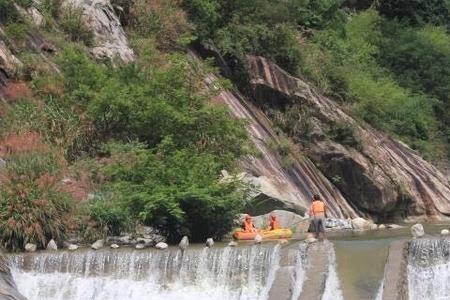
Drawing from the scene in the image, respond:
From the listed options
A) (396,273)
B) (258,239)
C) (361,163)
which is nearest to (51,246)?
(258,239)

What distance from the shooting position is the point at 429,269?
17.5 meters

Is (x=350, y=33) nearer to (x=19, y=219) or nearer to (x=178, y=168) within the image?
(x=178, y=168)

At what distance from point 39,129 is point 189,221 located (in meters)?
5.95

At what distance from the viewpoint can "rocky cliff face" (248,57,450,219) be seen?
3416 cm

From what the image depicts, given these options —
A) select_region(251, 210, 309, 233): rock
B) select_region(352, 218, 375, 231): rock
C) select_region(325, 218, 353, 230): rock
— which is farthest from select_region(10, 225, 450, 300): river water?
select_region(352, 218, 375, 231): rock

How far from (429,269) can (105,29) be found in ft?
62.5

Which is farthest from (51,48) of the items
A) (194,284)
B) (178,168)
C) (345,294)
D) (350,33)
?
(350,33)

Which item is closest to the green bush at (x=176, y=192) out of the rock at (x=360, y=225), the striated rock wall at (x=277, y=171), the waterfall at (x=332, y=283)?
the waterfall at (x=332, y=283)

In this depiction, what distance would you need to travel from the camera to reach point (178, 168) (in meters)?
21.2

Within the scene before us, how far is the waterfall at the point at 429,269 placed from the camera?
674 inches

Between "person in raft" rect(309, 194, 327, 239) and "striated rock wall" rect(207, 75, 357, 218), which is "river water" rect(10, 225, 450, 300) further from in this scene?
"striated rock wall" rect(207, 75, 357, 218)

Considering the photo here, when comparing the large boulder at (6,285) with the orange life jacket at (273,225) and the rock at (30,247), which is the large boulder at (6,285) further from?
the orange life jacket at (273,225)

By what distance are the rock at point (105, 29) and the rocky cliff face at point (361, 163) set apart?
6.37 m

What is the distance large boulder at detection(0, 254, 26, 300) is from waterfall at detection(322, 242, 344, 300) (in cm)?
635
